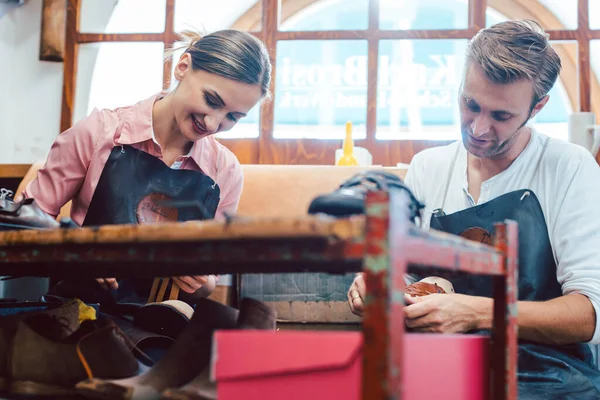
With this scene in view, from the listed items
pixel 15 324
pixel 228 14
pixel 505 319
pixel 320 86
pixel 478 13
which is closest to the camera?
pixel 505 319

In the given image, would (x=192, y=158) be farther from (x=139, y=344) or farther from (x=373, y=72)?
(x=373, y=72)

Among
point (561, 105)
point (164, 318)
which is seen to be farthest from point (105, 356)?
point (561, 105)

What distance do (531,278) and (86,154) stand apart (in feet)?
4.00

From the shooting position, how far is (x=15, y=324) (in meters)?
1.17

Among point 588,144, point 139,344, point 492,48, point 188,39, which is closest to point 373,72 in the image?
point 588,144

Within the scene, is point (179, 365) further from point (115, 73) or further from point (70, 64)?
point (115, 73)

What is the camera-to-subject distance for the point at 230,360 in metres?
0.75

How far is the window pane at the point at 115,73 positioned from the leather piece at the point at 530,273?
6.70ft

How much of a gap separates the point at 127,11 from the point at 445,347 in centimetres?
311

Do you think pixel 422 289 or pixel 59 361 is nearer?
pixel 59 361

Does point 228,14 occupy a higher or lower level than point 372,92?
higher

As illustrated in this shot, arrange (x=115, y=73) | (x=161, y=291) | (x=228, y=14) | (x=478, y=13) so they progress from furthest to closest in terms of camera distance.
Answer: (x=228, y=14)
(x=115, y=73)
(x=478, y=13)
(x=161, y=291)

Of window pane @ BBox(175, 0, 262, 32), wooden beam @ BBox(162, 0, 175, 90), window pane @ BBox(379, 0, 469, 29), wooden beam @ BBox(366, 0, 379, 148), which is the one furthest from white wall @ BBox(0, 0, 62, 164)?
window pane @ BBox(379, 0, 469, 29)

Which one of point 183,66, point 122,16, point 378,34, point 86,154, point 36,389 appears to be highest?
point 122,16
